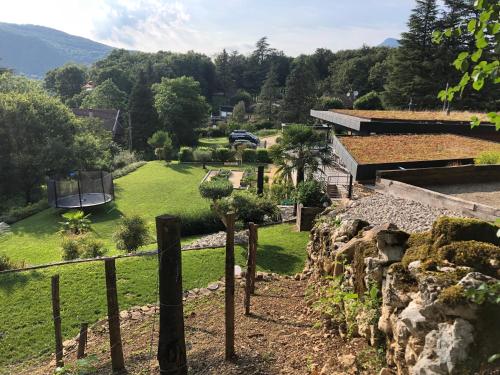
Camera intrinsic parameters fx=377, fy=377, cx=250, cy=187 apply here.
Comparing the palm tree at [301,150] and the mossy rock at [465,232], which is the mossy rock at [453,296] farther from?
the palm tree at [301,150]

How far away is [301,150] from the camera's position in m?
15.6

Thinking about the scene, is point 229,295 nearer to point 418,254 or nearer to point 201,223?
point 418,254

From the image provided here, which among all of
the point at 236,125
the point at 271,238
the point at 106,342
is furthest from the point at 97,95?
Result: the point at 106,342

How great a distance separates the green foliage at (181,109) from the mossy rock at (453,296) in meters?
44.2

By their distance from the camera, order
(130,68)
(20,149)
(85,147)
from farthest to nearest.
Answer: (130,68) < (85,147) < (20,149)

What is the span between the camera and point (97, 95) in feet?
188

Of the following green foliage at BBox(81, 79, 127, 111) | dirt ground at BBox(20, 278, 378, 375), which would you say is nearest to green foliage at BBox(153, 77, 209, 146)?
green foliage at BBox(81, 79, 127, 111)

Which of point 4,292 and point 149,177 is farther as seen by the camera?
point 149,177

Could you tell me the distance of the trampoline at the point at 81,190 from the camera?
19.7 meters

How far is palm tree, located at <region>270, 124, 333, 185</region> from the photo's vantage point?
1534cm

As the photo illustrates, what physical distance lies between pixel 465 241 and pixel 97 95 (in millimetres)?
61111

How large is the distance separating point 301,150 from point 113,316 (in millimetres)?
11656

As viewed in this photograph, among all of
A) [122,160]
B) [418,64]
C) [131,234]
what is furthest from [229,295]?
[418,64]

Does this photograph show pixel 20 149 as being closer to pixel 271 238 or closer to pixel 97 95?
pixel 271 238
